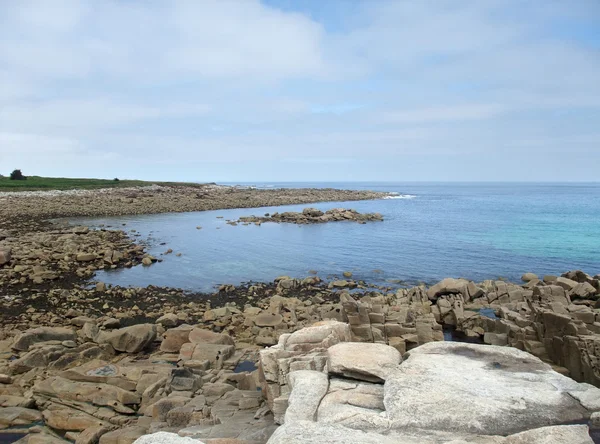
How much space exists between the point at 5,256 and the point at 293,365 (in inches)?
1120

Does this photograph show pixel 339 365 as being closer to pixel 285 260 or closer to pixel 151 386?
pixel 151 386

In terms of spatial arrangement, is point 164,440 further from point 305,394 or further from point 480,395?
point 480,395

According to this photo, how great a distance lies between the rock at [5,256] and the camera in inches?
1184

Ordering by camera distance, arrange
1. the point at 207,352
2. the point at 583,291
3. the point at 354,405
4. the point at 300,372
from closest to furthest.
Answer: the point at 354,405 < the point at 300,372 < the point at 207,352 < the point at 583,291

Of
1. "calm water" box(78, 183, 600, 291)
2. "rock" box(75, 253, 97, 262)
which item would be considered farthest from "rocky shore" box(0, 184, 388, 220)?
Result: "rock" box(75, 253, 97, 262)

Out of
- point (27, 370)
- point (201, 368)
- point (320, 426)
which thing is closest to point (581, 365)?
point (320, 426)

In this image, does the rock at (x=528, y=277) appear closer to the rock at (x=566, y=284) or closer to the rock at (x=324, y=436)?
the rock at (x=566, y=284)

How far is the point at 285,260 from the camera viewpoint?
3812 cm

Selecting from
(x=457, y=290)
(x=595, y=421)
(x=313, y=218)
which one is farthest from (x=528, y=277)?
(x=313, y=218)

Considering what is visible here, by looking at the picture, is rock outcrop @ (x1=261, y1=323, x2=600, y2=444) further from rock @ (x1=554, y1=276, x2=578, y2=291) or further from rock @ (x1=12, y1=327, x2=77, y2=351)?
rock @ (x1=554, y1=276, x2=578, y2=291)

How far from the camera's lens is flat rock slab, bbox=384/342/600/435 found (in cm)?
766

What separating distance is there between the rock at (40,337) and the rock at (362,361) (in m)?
11.5

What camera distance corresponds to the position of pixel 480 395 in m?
8.33

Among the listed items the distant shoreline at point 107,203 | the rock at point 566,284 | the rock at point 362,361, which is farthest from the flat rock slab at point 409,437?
the distant shoreline at point 107,203
